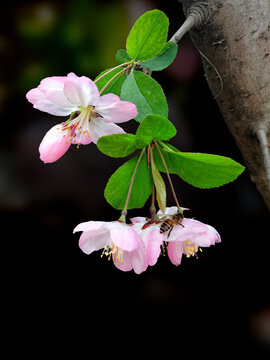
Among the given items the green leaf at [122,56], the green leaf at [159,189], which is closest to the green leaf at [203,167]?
the green leaf at [159,189]

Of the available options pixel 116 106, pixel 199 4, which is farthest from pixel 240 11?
pixel 116 106

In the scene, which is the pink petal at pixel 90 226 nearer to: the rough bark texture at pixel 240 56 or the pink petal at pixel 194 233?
the pink petal at pixel 194 233

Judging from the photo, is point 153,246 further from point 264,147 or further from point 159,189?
point 264,147

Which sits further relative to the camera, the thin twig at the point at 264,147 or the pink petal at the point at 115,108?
the thin twig at the point at 264,147

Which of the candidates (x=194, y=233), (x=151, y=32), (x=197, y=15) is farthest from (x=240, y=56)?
(x=194, y=233)

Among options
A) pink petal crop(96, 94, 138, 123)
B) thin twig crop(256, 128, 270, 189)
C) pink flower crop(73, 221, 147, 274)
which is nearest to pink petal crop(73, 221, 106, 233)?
pink flower crop(73, 221, 147, 274)
